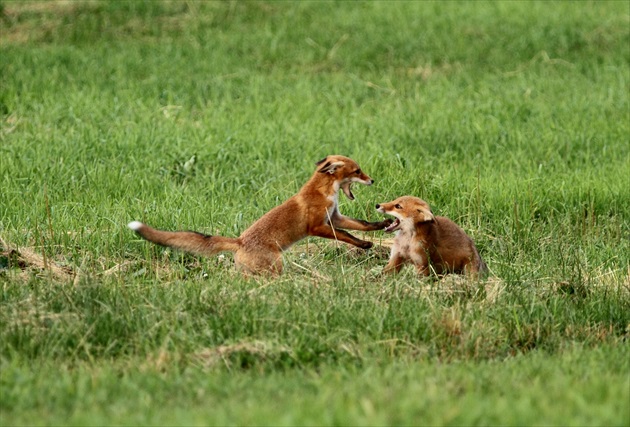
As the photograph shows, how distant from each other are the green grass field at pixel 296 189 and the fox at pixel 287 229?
172 mm

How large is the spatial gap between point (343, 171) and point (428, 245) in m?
0.87

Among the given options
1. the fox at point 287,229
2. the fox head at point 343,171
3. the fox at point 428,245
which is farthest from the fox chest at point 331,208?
the fox at point 428,245

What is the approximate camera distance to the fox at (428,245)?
802cm

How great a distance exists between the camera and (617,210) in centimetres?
1020

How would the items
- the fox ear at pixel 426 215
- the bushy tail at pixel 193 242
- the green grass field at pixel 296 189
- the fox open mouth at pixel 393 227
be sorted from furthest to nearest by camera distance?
the fox open mouth at pixel 393 227 < the fox ear at pixel 426 215 < the bushy tail at pixel 193 242 < the green grass field at pixel 296 189

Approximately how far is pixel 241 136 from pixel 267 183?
54.5 inches

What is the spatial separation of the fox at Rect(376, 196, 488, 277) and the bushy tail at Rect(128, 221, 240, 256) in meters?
1.17

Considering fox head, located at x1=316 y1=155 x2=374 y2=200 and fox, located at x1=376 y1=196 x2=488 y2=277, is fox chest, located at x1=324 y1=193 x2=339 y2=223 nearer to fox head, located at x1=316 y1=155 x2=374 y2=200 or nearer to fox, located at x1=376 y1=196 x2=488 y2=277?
fox head, located at x1=316 y1=155 x2=374 y2=200

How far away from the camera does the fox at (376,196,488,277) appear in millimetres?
8016

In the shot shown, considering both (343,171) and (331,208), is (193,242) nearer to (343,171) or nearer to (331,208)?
(331,208)

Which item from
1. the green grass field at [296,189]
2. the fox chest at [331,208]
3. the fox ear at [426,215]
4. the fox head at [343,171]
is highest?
the fox head at [343,171]

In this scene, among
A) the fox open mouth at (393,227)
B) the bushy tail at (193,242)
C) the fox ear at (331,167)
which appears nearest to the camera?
the bushy tail at (193,242)

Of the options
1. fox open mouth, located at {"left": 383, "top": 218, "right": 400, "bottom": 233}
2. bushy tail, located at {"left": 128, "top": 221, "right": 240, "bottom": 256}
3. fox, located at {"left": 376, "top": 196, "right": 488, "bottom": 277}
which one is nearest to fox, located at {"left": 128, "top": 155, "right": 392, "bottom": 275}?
bushy tail, located at {"left": 128, "top": 221, "right": 240, "bottom": 256}

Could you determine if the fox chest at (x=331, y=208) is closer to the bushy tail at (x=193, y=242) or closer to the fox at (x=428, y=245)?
the fox at (x=428, y=245)
